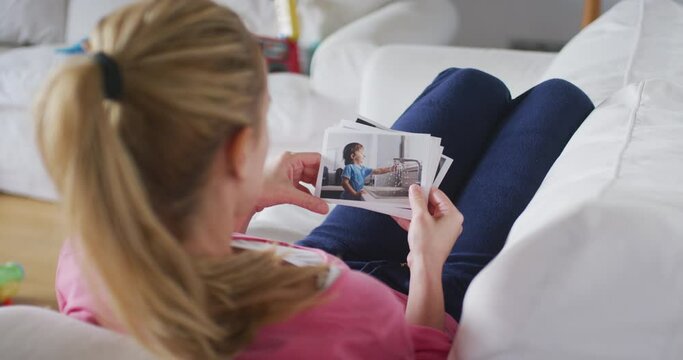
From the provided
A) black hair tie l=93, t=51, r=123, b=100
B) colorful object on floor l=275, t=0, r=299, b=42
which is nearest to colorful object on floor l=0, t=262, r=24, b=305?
colorful object on floor l=275, t=0, r=299, b=42

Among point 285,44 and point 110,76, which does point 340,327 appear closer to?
point 110,76

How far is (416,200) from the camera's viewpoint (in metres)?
1.13

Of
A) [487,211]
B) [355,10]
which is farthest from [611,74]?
[355,10]

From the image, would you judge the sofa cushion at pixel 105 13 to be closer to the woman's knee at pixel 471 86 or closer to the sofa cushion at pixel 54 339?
the woman's knee at pixel 471 86

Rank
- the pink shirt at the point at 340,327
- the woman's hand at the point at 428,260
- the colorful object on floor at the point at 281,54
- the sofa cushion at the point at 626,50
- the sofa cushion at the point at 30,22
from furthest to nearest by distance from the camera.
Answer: the sofa cushion at the point at 30,22 < the colorful object on floor at the point at 281,54 < the sofa cushion at the point at 626,50 < the woman's hand at the point at 428,260 < the pink shirt at the point at 340,327

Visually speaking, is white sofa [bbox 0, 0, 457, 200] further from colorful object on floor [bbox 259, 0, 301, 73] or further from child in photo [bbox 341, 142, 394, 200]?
child in photo [bbox 341, 142, 394, 200]

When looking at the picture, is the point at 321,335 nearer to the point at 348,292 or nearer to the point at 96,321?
the point at 348,292

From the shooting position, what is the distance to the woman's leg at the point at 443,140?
1.29 metres

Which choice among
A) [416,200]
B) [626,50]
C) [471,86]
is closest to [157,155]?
[416,200]

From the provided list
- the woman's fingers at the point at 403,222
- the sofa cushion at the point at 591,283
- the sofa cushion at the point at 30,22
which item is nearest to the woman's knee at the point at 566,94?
the woman's fingers at the point at 403,222

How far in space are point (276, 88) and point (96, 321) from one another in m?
1.76

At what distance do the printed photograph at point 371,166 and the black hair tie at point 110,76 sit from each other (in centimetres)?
61

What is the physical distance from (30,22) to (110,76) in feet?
10.0

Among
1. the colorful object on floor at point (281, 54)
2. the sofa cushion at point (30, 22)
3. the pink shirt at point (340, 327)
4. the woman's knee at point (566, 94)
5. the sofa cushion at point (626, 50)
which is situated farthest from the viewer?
the sofa cushion at point (30, 22)
